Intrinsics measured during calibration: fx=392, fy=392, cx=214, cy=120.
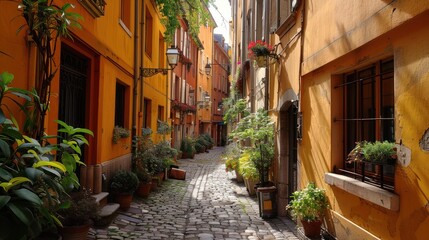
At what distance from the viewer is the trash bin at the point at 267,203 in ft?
25.2

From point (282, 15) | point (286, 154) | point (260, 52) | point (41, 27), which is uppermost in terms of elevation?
point (282, 15)

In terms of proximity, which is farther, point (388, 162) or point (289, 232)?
point (289, 232)

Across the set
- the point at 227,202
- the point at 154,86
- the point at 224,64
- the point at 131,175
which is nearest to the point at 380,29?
the point at 131,175

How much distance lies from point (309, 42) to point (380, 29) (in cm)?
247

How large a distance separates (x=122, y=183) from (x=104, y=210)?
1105 mm

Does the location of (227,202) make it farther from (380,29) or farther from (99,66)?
(380,29)

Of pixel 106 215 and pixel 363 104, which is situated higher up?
pixel 363 104

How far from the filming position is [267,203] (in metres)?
7.70

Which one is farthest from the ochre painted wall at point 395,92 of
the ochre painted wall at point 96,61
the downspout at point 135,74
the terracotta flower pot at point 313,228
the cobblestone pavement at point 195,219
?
the downspout at point 135,74

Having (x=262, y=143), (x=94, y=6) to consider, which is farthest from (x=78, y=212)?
(x=262, y=143)

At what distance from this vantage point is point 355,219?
4.25 meters

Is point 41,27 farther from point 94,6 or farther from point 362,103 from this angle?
point 362,103

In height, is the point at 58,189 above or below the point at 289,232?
above

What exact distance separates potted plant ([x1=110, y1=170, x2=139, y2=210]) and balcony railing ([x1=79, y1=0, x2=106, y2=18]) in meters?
3.12
